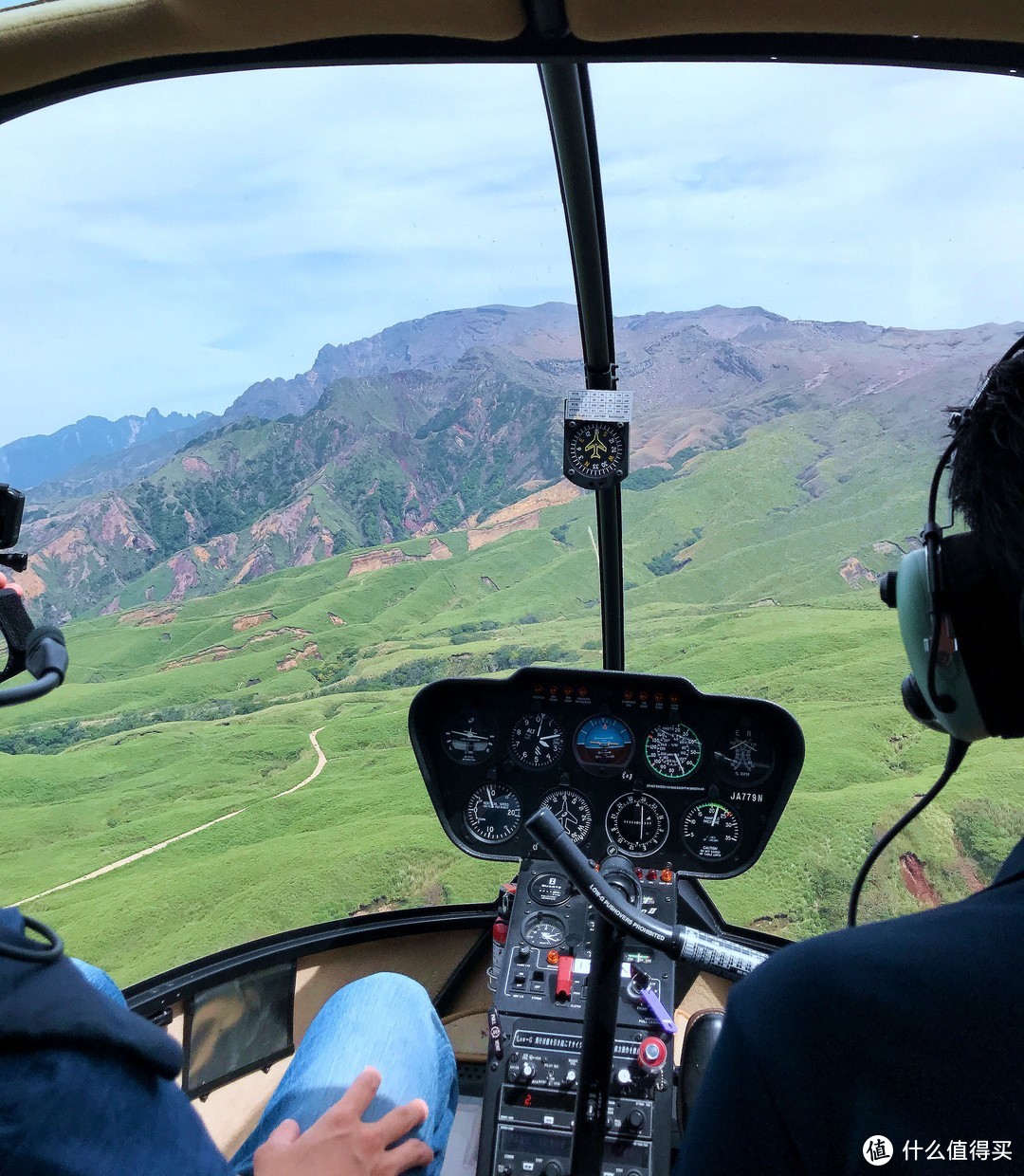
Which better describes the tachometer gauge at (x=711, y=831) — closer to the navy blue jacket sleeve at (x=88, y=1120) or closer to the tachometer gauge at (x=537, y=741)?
the tachometer gauge at (x=537, y=741)

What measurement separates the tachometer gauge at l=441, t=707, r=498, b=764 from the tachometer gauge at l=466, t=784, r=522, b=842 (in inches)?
3.9

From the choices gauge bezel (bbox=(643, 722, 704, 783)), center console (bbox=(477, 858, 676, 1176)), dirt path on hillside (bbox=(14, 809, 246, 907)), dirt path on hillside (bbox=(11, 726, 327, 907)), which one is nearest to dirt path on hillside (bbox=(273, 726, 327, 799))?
dirt path on hillside (bbox=(11, 726, 327, 907))

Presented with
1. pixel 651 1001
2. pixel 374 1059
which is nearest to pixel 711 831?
pixel 651 1001

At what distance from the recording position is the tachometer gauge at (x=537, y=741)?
233 cm

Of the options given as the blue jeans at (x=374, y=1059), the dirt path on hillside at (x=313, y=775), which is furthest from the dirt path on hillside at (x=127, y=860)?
the blue jeans at (x=374, y=1059)

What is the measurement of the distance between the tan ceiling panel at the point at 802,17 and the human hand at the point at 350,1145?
1605 millimetres

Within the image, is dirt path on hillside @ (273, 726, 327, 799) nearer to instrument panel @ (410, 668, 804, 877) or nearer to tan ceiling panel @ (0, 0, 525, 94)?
instrument panel @ (410, 668, 804, 877)

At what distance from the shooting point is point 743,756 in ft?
7.38

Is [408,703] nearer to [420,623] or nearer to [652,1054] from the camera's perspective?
[420,623]

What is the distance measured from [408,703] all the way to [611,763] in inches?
22.3

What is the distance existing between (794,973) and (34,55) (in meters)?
1.27

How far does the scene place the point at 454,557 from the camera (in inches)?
120

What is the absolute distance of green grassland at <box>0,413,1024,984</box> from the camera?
7.69 ft

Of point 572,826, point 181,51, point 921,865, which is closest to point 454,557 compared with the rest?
point 572,826
